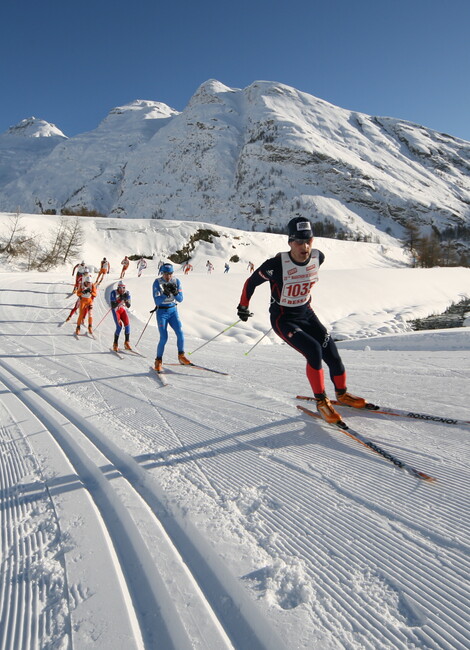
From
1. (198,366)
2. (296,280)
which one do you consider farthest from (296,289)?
(198,366)

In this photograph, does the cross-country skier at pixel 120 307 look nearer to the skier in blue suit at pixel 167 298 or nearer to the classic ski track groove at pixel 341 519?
the skier in blue suit at pixel 167 298

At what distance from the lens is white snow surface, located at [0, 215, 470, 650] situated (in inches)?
52.9

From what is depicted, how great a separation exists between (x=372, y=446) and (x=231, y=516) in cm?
123

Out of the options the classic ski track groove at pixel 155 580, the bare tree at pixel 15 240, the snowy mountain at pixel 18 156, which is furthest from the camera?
the snowy mountain at pixel 18 156

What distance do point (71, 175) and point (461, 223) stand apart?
14529cm

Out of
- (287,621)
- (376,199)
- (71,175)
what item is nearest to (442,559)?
(287,621)

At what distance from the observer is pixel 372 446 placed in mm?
2607

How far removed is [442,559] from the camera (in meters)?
1.57

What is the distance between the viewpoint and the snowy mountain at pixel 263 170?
109 metres

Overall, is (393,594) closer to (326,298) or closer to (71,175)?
(326,298)

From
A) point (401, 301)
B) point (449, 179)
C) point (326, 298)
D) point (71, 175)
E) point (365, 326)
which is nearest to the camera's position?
point (365, 326)

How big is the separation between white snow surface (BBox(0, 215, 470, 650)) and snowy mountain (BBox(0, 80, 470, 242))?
323ft

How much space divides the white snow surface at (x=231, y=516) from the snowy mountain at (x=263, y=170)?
98541 millimetres

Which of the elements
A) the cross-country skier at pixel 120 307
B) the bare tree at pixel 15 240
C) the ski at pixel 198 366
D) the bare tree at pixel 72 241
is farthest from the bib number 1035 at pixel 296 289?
the bare tree at pixel 15 240
